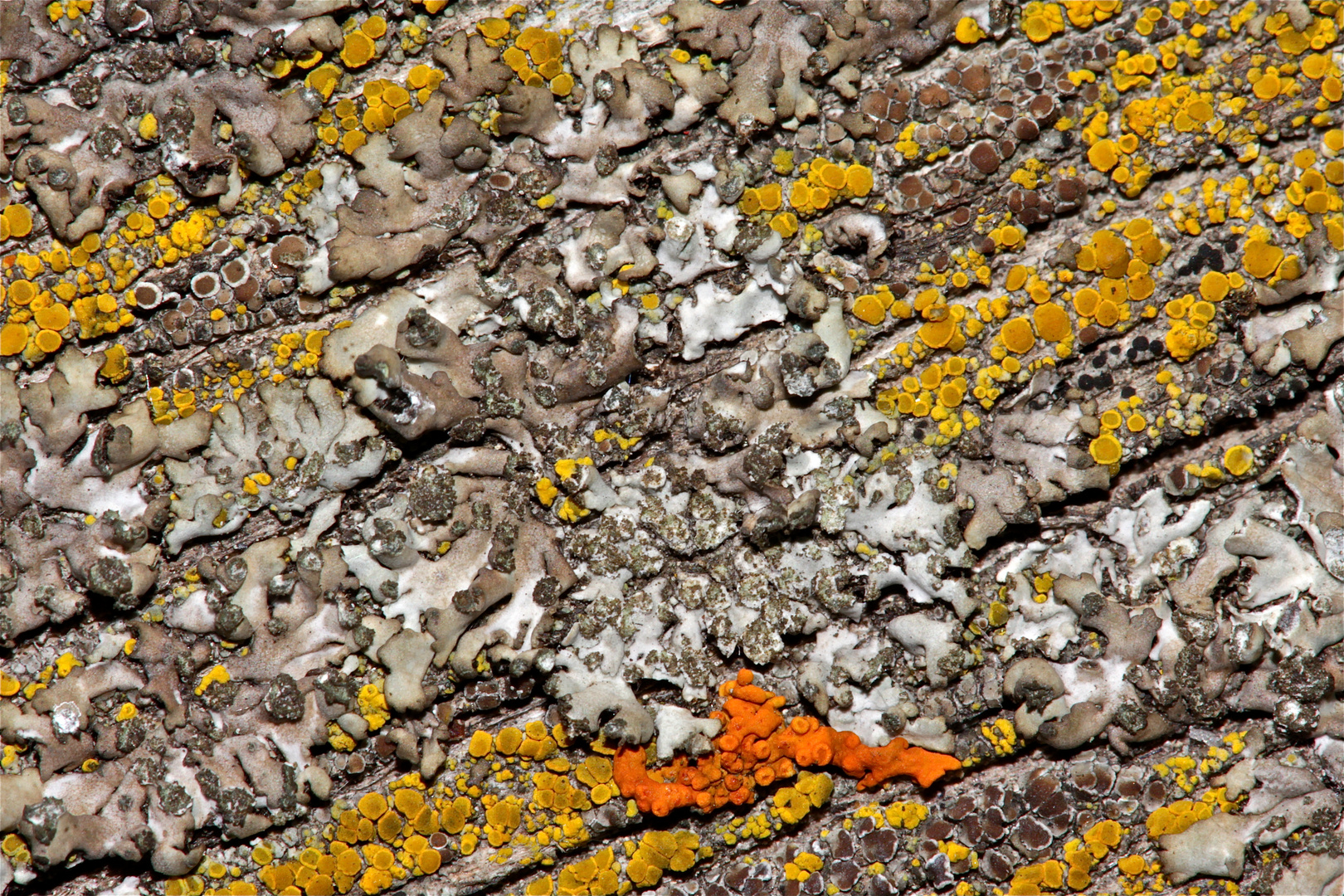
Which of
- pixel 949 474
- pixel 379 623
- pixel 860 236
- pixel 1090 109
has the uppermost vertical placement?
pixel 1090 109

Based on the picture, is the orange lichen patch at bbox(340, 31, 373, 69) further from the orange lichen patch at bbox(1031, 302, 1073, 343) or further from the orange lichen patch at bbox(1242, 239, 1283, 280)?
the orange lichen patch at bbox(1242, 239, 1283, 280)

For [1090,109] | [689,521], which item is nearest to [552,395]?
[689,521]

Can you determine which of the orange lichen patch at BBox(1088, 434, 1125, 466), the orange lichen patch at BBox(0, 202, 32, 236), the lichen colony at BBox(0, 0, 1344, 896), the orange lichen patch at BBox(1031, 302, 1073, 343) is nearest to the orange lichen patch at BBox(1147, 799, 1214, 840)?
the lichen colony at BBox(0, 0, 1344, 896)

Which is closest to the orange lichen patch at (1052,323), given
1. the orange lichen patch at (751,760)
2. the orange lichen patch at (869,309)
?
the orange lichen patch at (869,309)

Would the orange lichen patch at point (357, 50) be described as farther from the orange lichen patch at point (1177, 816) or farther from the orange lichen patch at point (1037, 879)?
the orange lichen patch at point (1177, 816)

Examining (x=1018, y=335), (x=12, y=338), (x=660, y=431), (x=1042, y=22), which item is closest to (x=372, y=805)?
(x=660, y=431)

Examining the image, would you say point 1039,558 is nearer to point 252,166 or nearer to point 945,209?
point 945,209

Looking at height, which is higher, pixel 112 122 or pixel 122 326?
pixel 112 122

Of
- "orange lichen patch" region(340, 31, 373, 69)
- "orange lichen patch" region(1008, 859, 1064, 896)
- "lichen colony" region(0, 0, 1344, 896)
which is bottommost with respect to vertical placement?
→ "orange lichen patch" region(1008, 859, 1064, 896)

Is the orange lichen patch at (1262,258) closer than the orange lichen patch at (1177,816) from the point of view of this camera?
Yes
